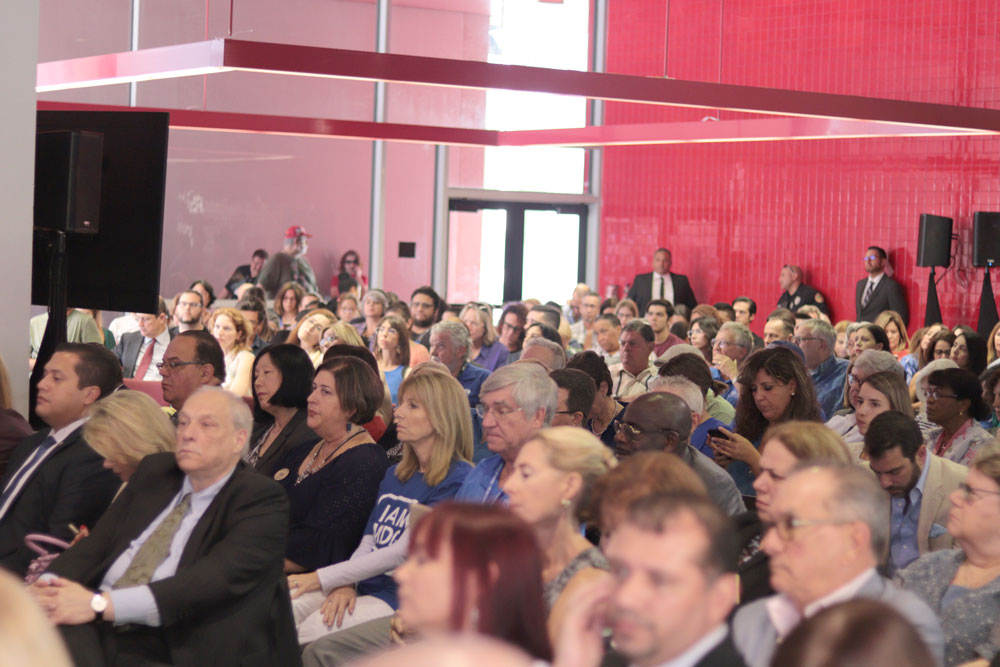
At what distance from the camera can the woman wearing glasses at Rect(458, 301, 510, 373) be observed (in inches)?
352

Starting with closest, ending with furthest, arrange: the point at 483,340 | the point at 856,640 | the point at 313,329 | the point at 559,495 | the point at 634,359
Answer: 1. the point at 856,640
2. the point at 559,495
3. the point at 634,359
4. the point at 313,329
5. the point at 483,340

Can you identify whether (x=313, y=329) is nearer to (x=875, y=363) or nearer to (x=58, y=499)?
(x=875, y=363)

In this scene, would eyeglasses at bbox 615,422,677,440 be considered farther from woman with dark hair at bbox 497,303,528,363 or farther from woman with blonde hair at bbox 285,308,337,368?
woman with dark hair at bbox 497,303,528,363

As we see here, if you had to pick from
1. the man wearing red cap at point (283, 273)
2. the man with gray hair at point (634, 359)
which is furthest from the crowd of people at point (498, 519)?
the man wearing red cap at point (283, 273)

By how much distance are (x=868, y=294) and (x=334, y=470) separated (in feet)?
31.0

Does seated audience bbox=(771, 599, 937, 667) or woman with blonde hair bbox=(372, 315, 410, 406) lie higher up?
woman with blonde hair bbox=(372, 315, 410, 406)

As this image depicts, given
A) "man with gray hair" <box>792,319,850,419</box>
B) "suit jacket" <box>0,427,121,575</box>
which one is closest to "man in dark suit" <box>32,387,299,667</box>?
"suit jacket" <box>0,427,121,575</box>

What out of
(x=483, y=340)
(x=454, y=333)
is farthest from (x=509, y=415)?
(x=483, y=340)

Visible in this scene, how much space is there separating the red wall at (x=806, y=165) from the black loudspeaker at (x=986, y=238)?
37 centimetres

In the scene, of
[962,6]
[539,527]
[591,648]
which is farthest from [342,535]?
[962,6]

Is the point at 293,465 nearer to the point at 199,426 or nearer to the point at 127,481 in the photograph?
the point at 127,481

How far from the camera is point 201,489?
3695mm

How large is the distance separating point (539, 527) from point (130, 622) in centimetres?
126

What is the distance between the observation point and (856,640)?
1.84 m
